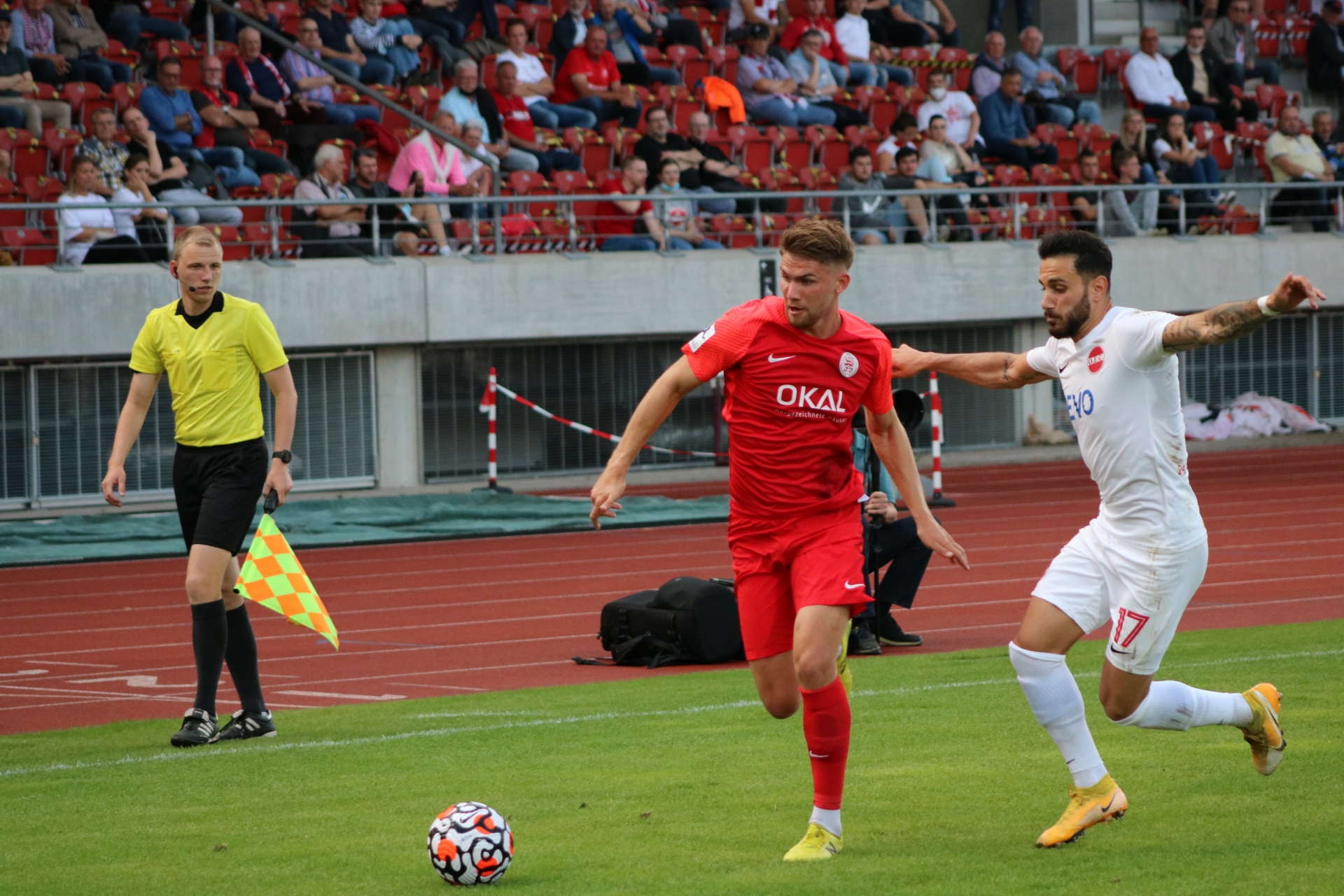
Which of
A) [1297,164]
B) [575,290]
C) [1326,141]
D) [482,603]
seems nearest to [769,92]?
[575,290]

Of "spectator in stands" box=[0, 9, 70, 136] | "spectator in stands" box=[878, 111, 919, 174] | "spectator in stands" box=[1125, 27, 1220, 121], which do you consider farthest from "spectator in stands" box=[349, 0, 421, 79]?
"spectator in stands" box=[1125, 27, 1220, 121]

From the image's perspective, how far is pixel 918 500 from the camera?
242 inches

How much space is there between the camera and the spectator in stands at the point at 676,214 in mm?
22906

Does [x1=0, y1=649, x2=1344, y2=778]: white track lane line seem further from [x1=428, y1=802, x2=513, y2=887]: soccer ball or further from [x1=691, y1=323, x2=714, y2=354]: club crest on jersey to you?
[x1=691, y1=323, x2=714, y2=354]: club crest on jersey

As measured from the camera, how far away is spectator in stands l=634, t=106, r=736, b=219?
2309cm

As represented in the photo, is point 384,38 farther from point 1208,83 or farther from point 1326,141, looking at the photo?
point 1326,141

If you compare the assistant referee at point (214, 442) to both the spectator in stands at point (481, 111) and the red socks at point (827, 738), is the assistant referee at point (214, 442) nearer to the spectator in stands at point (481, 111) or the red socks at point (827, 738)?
the red socks at point (827, 738)

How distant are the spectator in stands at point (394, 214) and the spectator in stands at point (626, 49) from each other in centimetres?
443

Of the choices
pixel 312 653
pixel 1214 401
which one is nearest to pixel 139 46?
pixel 312 653

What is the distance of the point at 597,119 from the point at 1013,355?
18.4 meters

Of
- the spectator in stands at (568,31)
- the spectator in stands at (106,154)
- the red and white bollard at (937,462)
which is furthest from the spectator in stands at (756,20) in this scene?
the spectator in stands at (106,154)

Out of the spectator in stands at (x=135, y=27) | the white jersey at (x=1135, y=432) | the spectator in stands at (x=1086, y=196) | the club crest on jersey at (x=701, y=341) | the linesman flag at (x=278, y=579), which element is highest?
the spectator in stands at (x=135, y=27)

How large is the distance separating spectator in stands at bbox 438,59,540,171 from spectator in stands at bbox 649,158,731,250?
1.70 meters

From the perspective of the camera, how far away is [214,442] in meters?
8.44
